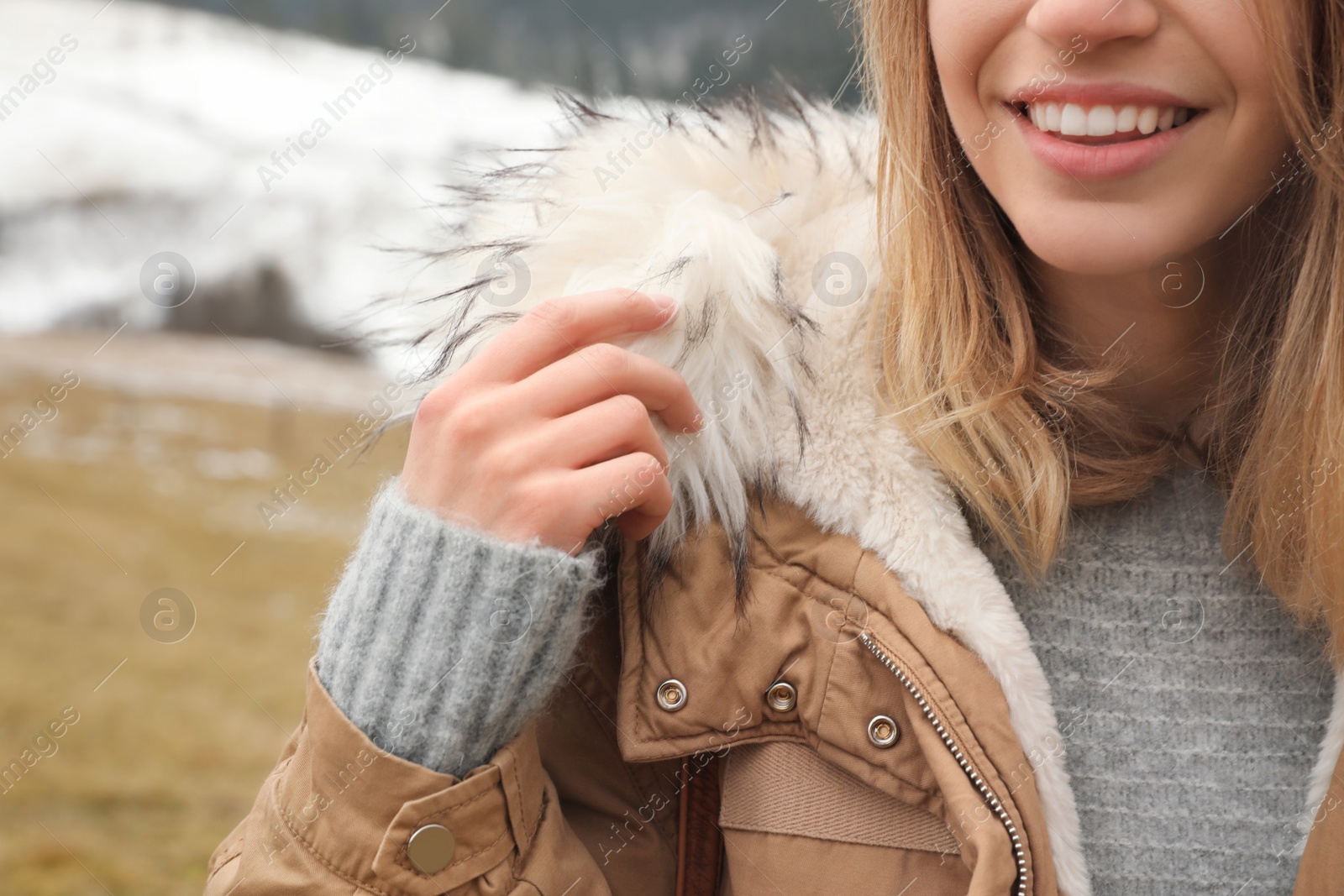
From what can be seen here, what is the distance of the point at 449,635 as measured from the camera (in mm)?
613

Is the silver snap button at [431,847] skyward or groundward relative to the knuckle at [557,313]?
groundward

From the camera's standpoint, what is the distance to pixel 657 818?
2.50 feet

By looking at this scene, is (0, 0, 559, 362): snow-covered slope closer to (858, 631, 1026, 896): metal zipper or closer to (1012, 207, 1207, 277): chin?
(1012, 207, 1207, 277): chin

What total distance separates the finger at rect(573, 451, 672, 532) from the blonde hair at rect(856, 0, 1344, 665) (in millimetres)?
210

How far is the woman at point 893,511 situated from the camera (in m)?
0.61

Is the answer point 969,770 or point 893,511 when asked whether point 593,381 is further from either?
point 969,770

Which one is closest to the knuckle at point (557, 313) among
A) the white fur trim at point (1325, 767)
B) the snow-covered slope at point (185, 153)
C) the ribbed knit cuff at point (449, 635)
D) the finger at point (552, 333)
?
the finger at point (552, 333)

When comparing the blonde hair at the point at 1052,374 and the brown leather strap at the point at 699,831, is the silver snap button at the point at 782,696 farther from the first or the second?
the blonde hair at the point at 1052,374

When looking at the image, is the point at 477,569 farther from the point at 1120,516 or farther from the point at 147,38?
the point at 147,38

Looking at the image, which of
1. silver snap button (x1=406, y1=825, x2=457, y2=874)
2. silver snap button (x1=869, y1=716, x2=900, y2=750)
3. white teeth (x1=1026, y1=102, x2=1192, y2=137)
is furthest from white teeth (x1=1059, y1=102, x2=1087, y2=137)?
silver snap button (x1=406, y1=825, x2=457, y2=874)

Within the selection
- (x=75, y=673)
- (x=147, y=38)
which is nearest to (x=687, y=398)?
(x=75, y=673)

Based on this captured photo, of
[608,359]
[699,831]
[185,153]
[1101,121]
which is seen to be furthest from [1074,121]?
A: [185,153]

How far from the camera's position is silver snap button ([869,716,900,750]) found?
25.5 inches

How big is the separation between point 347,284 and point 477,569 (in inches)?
167
